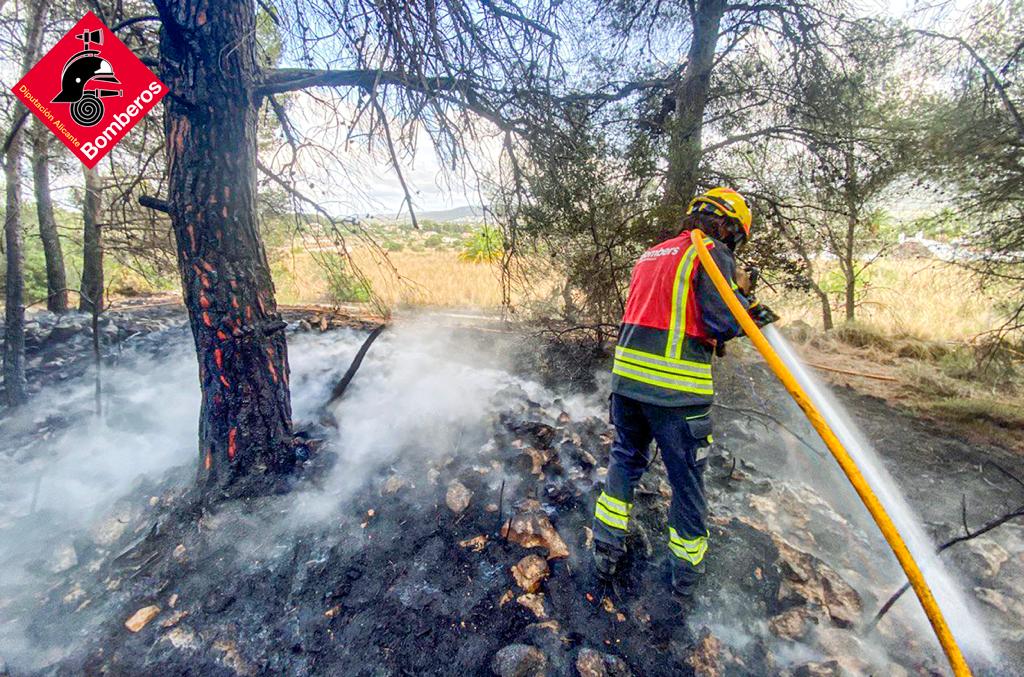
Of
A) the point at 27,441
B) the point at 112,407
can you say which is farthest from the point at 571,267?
the point at 27,441

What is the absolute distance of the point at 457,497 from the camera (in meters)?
2.65

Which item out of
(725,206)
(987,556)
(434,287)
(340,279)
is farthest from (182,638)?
(434,287)

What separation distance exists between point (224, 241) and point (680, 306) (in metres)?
2.62

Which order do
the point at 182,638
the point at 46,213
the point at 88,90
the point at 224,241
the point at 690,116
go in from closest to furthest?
the point at 182,638 < the point at 224,241 < the point at 88,90 < the point at 690,116 < the point at 46,213

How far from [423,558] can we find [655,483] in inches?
66.5

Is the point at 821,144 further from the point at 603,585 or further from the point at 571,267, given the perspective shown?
the point at 603,585

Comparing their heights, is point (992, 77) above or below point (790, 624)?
above

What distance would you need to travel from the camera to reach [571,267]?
5.07 metres

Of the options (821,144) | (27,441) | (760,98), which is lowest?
(27,441)

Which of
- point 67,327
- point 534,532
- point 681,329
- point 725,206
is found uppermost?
point 725,206

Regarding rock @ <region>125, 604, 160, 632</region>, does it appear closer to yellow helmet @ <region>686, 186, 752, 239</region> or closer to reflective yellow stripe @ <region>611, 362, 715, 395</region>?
reflective yellow stripe @ <region>611, 362, 715, 395</region>

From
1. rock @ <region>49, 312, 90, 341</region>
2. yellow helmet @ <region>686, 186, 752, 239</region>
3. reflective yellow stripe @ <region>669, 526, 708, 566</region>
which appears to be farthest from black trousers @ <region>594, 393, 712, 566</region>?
rock @ <region>49, 312, 90, 341</region>

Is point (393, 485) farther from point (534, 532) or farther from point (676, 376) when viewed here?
point (676, 376)

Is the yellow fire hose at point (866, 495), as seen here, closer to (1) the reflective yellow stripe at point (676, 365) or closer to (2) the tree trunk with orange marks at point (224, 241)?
(1) the reflective yellow stripe at point (676, 365)
